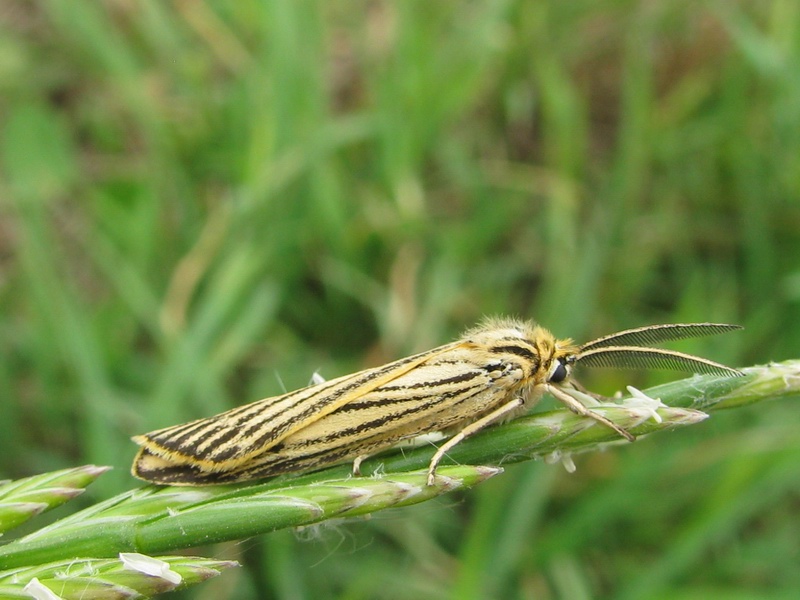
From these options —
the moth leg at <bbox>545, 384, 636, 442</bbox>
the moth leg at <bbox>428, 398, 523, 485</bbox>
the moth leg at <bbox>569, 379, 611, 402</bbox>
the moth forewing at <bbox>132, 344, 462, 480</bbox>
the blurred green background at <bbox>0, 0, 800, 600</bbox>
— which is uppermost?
the blurred green background at <bbox>0, 0, 800, 600</bbox>

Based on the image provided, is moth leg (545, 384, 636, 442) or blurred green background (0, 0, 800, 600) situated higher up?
blurred green background (0, 0, 800, 600)

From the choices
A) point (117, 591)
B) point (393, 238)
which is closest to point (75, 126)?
point (393, 238)

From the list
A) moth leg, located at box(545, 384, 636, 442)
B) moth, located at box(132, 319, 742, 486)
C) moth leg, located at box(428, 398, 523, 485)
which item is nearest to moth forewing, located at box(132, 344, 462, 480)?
moth, located at box(132, 319, 742, 486)

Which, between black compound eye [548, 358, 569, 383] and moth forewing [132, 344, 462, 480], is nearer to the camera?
moth forewing [132, 344, 462, 480]

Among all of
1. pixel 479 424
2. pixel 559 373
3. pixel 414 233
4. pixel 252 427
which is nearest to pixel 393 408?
pixel 479 424

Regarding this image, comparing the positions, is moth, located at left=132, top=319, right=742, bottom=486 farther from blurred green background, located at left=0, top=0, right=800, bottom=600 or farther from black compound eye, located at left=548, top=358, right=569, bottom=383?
blurred green background, located at left=0, top=0, right=800, bottom=600

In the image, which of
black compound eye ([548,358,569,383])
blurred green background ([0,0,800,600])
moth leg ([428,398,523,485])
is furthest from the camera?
blurred green background ([0,0,800,600])

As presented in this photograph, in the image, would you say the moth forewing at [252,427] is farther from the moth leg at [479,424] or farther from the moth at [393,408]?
the moth leg at [479,424]

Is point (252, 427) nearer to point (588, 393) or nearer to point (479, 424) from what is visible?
point (479, 424)

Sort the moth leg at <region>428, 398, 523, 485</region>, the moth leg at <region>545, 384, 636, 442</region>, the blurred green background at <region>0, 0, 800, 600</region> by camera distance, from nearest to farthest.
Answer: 1. the moth leg at <region>545, 384, 636, 442</region>
2. the moth leg at <region>428, 398, 523, 485</region>
3. the blurred green background at <region>0, 0, 800, 600</region>
